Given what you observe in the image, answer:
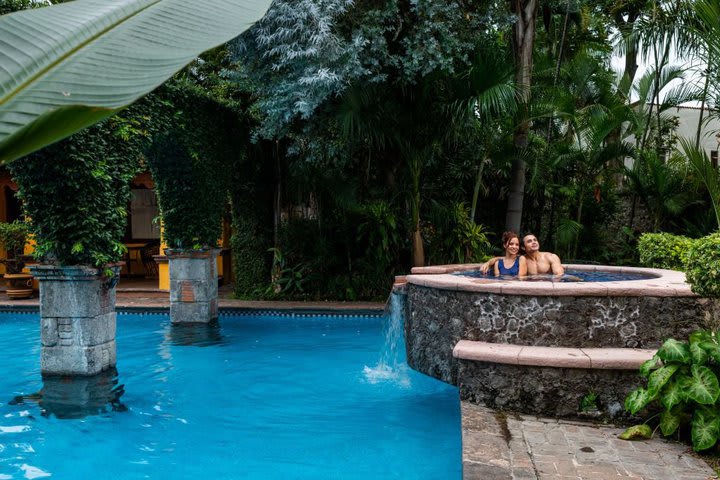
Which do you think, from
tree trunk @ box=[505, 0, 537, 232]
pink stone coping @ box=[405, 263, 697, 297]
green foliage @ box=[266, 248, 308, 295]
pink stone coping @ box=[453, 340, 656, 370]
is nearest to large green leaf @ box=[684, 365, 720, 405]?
pink stone coping @ box=[453, 340, 656, 370]

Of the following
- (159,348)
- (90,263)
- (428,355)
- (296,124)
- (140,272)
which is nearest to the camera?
(428,355)

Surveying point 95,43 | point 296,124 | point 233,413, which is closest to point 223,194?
point 296,124

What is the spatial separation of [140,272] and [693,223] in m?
14.2

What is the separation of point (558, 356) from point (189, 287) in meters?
7.88

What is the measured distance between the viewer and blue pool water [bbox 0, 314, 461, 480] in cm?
502

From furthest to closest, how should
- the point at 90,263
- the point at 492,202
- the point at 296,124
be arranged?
the point at 492,202
the point at 296,124
the point at 90,263

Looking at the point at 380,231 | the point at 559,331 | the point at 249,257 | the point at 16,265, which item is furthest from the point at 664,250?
the point at 16,265

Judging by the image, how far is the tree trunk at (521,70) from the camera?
424 inches

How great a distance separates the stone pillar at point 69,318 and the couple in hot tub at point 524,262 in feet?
15.9

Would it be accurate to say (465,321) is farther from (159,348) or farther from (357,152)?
(357,152)

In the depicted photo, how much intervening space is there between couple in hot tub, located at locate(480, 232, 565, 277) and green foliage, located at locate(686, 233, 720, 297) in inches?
108

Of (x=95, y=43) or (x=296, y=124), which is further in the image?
(x=296, y=124)

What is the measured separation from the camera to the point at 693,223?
12867mm

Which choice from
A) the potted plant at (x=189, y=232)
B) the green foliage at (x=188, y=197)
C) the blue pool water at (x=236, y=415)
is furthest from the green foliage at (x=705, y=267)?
the potted plant at (x=189, y=232)
